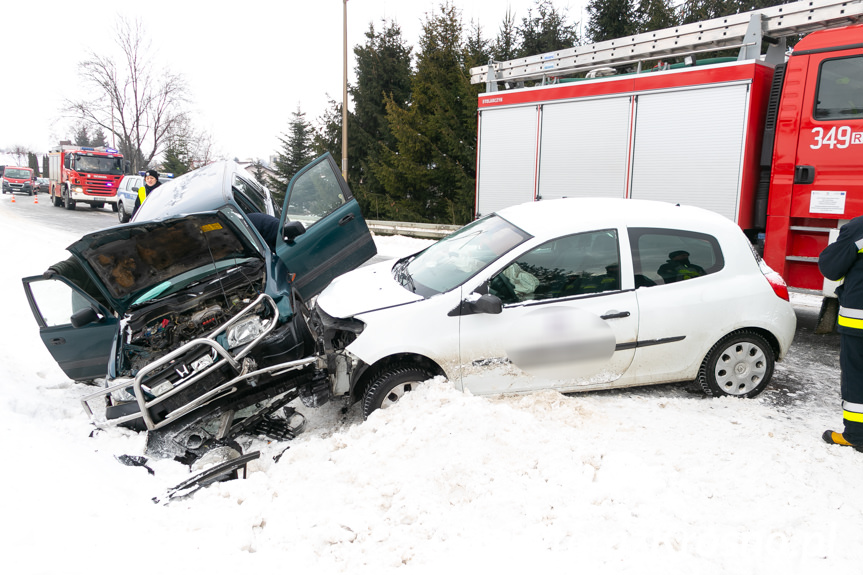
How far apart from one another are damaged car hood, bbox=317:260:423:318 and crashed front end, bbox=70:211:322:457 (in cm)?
33

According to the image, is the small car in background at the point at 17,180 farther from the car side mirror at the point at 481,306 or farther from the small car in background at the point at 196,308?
the car side mirror at the point at 481,306

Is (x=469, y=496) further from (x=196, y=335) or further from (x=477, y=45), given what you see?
(x=477, y=45)

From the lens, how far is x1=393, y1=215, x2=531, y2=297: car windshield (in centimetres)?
434

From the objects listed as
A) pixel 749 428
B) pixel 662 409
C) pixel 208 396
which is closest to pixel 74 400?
pixel 208 396

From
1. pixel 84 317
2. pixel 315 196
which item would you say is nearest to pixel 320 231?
pixel 315 196

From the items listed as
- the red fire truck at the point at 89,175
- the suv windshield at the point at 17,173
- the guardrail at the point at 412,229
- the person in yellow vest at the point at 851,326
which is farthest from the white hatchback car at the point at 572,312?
the suv windshield at the point at 17,173

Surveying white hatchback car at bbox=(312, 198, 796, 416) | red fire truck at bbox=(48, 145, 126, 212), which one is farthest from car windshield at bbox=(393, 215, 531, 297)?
red fire truck at bbox=(48, 145, 126, 212)

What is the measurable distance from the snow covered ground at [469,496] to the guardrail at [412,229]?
1091 cm

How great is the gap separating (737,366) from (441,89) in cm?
1482

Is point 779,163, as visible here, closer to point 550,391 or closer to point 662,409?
point 662,409

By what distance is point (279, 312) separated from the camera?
177 inches

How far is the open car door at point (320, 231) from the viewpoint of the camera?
557 centimetres

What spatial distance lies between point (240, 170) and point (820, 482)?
6479mm

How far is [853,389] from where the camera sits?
3809 millimetres
